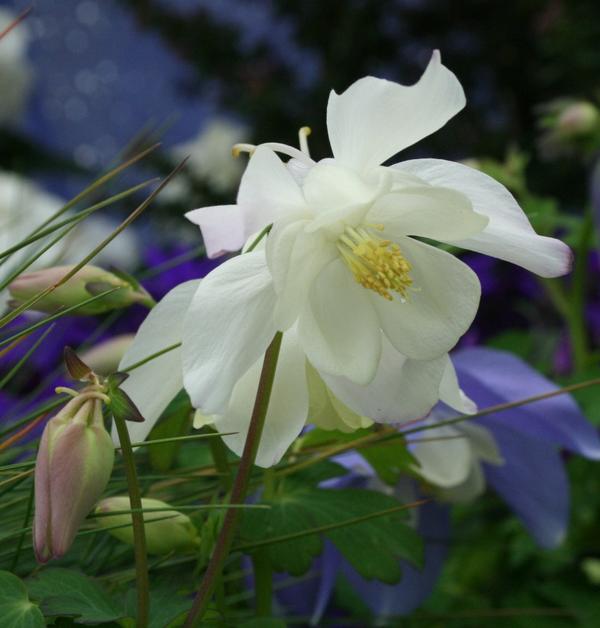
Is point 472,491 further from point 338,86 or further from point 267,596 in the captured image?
point 338,86

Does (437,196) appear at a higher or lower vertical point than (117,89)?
higher

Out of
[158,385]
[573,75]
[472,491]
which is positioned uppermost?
[158,385]

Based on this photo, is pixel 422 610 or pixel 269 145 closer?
pixel 269 145

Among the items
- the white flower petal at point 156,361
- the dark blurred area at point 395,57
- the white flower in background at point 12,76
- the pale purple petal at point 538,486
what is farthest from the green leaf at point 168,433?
the white flower in background at point 12,76

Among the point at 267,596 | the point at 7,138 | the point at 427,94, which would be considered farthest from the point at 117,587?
the point at 7,138

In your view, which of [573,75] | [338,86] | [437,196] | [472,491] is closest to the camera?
[437,196]

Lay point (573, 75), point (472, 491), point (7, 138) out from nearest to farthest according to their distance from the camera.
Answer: point (472, 491), point (573, 75), point (7, 138)

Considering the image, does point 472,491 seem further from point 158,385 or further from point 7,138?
point 7,138
